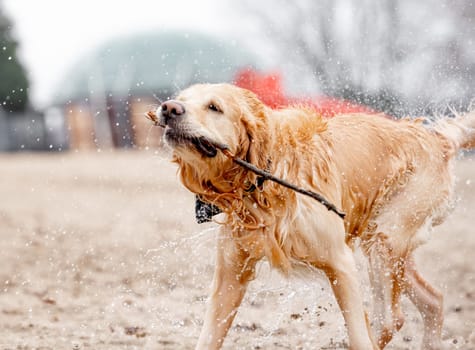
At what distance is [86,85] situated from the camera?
1833 inches

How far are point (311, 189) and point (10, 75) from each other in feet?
139

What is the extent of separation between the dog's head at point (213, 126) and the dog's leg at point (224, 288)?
426mm

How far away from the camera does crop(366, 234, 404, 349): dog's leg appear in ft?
17.4

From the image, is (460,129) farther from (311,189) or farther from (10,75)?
(10,75)

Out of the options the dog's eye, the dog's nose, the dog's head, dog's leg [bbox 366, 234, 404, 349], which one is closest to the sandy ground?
dog's leg [bbox 366, 234, 404, 349]

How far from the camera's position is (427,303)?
5.67 meters

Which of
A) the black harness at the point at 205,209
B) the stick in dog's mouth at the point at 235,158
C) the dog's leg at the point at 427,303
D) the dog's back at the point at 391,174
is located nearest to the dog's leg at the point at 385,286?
the dog's back at the point at 391,174

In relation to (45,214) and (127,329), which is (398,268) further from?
(45,214)

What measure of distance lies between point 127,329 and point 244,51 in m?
26.7

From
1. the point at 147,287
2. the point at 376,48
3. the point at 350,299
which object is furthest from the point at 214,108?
the point at 376,48

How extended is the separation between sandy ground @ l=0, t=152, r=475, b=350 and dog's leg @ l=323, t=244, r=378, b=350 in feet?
0.57

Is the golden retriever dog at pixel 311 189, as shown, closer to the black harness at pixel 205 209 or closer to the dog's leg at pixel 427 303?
the black harness at pixel 205 209

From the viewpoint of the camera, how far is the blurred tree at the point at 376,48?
7.85 m

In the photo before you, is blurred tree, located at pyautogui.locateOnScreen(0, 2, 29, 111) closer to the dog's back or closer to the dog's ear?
the dog's back
